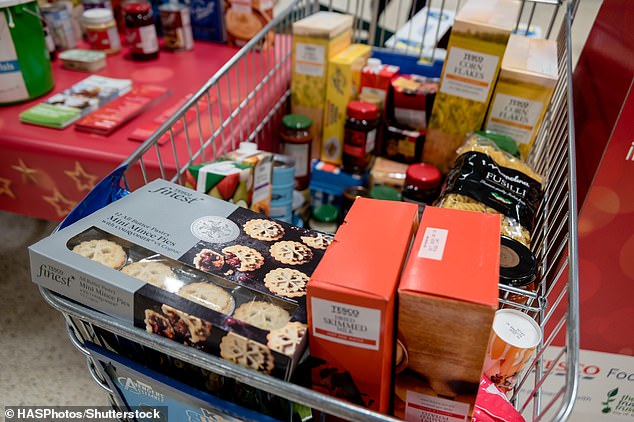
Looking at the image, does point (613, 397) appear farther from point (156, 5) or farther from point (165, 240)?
point (156, 5)

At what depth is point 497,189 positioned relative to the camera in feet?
3.07

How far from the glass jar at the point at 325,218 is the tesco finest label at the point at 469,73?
1.63ft

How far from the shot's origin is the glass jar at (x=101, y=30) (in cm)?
160

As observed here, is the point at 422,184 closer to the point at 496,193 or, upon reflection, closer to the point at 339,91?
the point at 496,193

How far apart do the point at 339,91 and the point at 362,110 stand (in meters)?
0.10

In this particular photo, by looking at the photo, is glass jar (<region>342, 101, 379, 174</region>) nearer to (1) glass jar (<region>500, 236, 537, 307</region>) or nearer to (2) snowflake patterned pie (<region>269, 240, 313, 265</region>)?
(1) glass jar (<region>500, 236, 537, 307</region>)

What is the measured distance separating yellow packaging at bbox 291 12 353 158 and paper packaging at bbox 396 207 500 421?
2.73 feet

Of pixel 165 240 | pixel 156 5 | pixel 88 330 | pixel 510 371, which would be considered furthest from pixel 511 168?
pixel 156 5

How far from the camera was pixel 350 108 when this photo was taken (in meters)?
1.33

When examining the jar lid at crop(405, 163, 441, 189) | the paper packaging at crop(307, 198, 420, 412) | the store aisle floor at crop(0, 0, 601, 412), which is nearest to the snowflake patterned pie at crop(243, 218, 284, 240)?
the paper packaging at crop(307, 198, 420, 412)

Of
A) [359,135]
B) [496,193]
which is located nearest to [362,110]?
[359,135]

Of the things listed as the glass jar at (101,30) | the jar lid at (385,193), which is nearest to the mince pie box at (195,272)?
the jar lid at (385,193)

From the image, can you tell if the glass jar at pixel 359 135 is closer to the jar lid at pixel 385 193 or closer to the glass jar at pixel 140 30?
the jar lid at pixel 385 193

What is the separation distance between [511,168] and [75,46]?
4.98 feet
